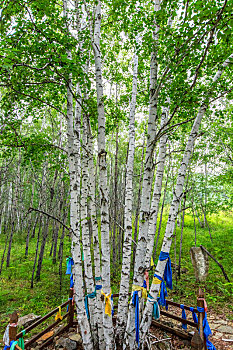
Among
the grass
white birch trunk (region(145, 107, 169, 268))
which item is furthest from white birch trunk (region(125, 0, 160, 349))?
the grass

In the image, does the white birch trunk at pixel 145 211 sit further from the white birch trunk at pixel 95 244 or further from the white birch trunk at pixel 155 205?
the white birch trunk at pixel 155 205

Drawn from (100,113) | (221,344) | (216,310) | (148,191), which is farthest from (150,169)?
(216,310)

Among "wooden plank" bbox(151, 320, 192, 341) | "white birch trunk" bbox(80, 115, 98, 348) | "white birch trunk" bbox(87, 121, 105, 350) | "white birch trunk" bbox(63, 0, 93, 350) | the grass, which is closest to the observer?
"white birch trunk" bbox(63, 0, 93, 350)

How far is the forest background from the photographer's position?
2.95 m

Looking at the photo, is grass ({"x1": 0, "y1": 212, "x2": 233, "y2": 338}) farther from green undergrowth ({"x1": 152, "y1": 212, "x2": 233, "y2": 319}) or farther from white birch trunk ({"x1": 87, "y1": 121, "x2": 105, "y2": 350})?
white birch trunk ({"x1": 87, "y1": 121, "x2": 105, "y2": 350})

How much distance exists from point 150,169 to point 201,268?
21.7 feet

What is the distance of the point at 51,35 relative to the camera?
305 cm

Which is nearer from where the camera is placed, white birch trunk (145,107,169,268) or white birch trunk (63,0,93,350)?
white birch trunk (63,0,93,350)

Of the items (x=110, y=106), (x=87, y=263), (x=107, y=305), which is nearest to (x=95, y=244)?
(x=87, y=263)

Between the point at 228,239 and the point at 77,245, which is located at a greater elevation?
the point at 77,245

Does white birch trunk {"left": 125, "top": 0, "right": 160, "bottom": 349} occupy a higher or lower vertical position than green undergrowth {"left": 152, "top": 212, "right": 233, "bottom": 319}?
higher

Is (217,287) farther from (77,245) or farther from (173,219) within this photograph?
(77,245)

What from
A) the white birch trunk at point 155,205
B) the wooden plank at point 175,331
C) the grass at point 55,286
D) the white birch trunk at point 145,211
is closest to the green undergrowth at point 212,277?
the grass at point 55,286

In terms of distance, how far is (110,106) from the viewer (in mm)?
4930
